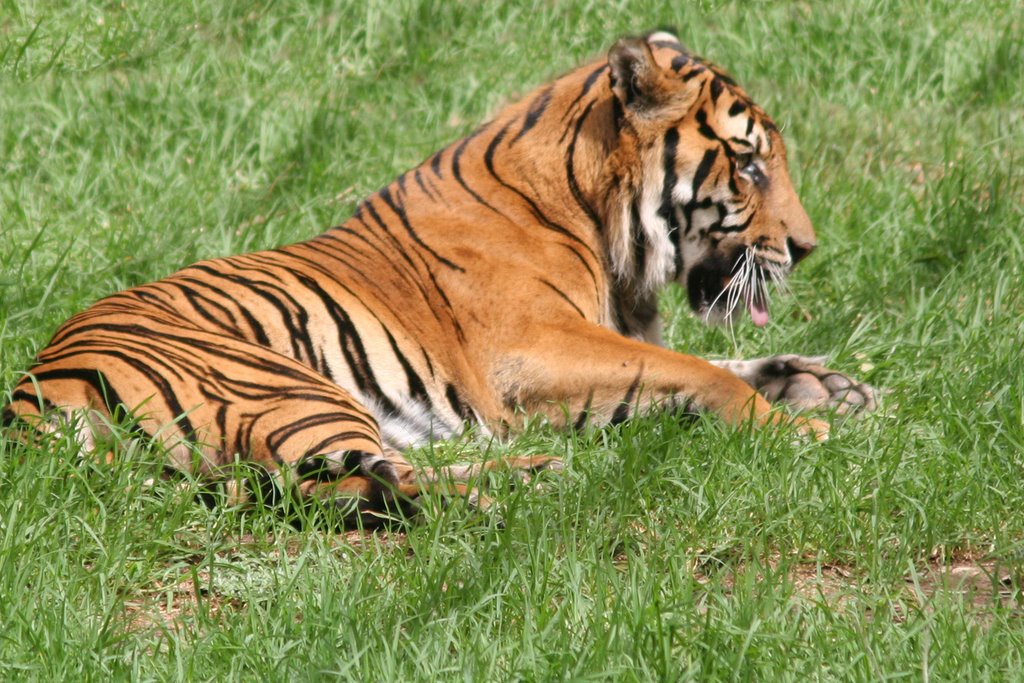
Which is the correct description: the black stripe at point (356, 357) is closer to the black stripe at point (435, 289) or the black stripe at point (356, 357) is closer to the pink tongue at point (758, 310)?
the black stripe at point (435, 289)

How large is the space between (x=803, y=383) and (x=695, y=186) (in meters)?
0.76

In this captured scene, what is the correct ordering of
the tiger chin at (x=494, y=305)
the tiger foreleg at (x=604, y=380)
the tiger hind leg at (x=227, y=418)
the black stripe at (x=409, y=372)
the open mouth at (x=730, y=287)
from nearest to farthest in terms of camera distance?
the tiger hind leg at (x=227, y=418) < the tiger chin at (x=494, y=305) < the tiger foreleg at (x=604, y=380) < the black stripe at (x=409, y=372) < the open mouth at (x=730, y=287)

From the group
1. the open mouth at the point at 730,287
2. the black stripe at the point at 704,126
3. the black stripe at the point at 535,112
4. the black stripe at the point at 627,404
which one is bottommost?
the black stripe at the point at 627,404

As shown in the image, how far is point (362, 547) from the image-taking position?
306cm

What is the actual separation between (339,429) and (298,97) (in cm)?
327

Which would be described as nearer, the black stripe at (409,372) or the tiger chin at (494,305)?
the tiger chin at (494,305)

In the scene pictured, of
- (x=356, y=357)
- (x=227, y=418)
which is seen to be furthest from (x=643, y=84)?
(x=227, y=418)

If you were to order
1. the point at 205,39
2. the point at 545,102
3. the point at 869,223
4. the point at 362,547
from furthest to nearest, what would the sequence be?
the point at 205,39
the point at 869,223
the point at 545,102
the point at 362,547

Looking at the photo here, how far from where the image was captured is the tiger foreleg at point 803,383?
4.30m

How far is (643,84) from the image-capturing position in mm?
4266

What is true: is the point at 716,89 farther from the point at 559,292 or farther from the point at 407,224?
the point at 407,224

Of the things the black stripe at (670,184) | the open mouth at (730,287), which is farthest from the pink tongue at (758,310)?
the black stripe at (670,184)

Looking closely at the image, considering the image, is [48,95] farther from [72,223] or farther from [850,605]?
[850,605]

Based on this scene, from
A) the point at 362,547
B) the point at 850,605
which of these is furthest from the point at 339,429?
the point at 850,605
